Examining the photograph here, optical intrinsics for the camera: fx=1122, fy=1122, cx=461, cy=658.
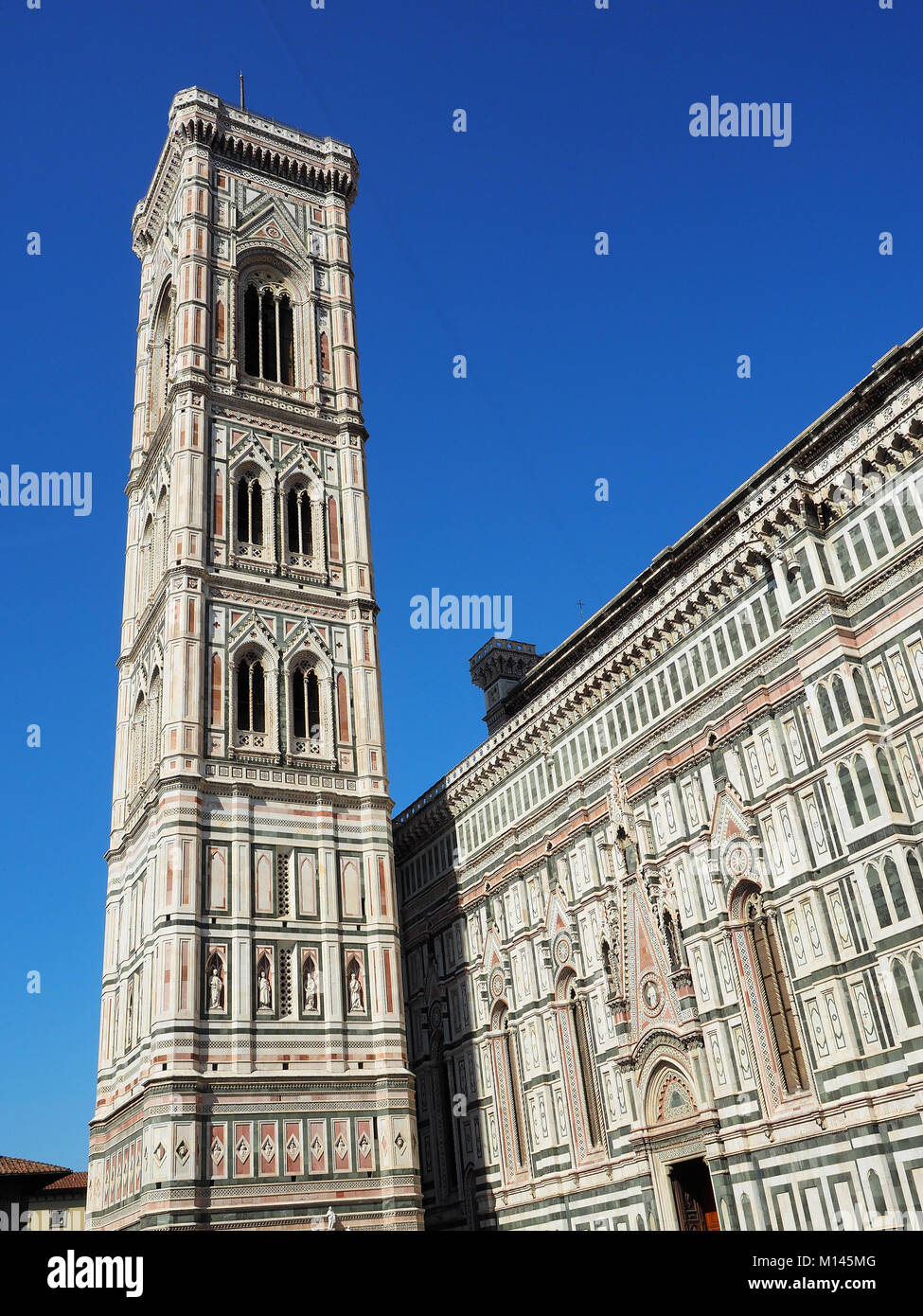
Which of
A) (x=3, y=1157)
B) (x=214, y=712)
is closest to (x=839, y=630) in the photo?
(x=214, y=712)

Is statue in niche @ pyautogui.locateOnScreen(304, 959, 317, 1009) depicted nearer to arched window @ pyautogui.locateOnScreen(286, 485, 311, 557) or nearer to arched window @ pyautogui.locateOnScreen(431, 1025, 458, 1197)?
arched window @ pyautogui.locateOnScreen(431, 1025, 458, 1197)

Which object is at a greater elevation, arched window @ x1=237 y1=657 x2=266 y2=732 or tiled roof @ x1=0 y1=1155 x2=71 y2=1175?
arched window @ x1=237 y1=657 x2=266 y2=732

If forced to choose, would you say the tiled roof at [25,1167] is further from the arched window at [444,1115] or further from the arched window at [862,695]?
the arched window at [862,695]

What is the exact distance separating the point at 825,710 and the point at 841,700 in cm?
41

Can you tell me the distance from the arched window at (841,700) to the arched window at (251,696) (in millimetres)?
A: 16887

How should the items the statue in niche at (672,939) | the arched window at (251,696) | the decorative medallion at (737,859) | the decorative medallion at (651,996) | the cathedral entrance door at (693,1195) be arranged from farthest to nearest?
1. the arched window at (251,696)
2. the decorative medallion at (651,996)
3. the statue in niche at (672,939)
4. the cathedral entrance door at (693,1195)
5. the decorative medallion at (737,859)

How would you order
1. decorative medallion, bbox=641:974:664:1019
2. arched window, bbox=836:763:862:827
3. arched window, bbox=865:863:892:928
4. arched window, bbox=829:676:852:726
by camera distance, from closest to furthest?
1. arched window, bbox=865:863:892:928
2. arched window, bbox=836:763:862:827
3. arched window, bbox=829:676:852:726
4. decorative medallion, bbox=641:974:664:1019

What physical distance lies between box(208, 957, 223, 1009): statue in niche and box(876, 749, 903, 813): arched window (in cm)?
1688

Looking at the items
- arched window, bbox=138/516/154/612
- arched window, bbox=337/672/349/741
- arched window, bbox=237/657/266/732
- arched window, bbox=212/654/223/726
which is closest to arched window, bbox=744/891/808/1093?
arched window, bbox=337/672/349/741

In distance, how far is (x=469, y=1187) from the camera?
31.5 m

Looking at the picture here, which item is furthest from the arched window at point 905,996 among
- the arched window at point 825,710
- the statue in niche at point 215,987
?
the statue in niche at point 215,987

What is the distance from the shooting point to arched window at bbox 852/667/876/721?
21587 mm

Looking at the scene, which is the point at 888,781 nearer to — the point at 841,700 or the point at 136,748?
the point at 841,700

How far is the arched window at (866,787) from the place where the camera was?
20781 millimetres
